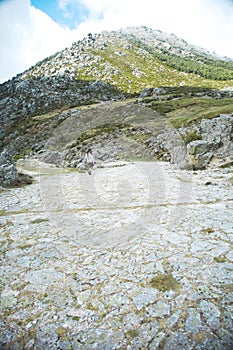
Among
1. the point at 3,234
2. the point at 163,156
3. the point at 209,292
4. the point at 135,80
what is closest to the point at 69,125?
the point at 163,156

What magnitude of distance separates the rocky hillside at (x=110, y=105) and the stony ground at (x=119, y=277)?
13405 millimetres

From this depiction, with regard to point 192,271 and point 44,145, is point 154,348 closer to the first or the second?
point 192,271

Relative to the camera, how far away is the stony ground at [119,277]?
3.81m

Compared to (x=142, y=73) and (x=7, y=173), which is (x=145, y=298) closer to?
(x=7, y=173)

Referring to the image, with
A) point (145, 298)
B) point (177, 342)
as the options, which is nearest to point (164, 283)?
point (145, 298)

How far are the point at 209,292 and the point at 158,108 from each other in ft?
194

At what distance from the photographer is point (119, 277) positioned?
5.23 m

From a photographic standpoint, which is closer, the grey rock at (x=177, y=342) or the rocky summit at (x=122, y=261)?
the grey rock at (x=177, y=342)

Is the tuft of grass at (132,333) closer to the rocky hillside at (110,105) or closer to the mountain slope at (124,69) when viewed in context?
the rocky hillside at (110,105)

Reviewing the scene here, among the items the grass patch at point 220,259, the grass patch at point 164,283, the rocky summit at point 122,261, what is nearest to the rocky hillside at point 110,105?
the rocky summit at point 122,261

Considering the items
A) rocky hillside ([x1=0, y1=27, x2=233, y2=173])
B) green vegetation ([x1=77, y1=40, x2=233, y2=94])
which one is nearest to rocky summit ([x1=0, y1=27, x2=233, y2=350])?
rocky hillside ([x1=0, y1=27, x2=233, y2=173])

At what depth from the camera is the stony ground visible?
12.5 ft

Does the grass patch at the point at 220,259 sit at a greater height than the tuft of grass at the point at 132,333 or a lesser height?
greater

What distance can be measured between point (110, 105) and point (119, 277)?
232 ft
